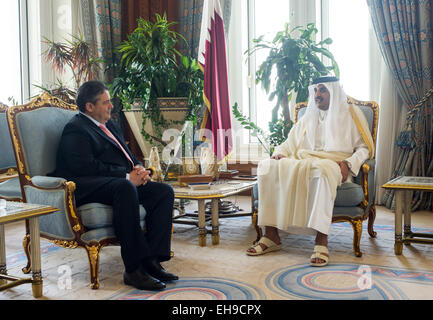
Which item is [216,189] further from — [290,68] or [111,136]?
[290,68]

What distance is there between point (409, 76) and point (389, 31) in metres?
0.47

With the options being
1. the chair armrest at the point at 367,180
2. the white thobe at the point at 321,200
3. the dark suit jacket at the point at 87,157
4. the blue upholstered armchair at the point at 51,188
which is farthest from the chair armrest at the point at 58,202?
the chair armrest at the point at 367,180

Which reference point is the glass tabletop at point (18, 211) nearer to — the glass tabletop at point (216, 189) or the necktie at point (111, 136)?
the necktie at point (111, 136)

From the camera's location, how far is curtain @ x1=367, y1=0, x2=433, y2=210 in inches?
162

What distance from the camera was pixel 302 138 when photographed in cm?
331

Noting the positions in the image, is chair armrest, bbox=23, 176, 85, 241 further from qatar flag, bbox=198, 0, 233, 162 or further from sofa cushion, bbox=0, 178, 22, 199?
qatar flag, bbox=198, 0, 233, 162

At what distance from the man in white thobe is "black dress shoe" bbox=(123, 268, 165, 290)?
81 cm

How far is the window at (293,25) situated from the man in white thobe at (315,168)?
1.09m

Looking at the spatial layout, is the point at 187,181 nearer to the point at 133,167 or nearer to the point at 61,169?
the point at 133,167

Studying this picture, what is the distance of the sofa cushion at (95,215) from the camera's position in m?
2.34

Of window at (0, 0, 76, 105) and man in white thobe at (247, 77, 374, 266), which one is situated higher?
window at (0, 0, 76, 105)

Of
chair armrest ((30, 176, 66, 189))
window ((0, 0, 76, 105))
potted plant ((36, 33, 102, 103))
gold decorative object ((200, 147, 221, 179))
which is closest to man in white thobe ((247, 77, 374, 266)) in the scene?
gold decorative object ((200, 147, 221, 179))

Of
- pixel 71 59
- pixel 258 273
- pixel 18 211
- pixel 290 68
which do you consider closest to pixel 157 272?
pixel 258 273

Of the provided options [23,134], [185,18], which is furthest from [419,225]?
[185,18]
